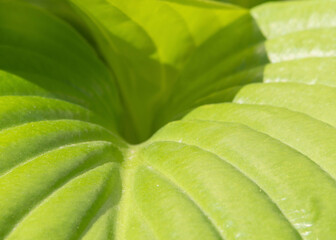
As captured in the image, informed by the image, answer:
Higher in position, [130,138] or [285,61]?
[285,61]

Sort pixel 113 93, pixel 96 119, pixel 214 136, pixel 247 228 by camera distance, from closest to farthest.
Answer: pixel 247 228 < pixel 214 136 < pixel 96 119 < pixel 113 93

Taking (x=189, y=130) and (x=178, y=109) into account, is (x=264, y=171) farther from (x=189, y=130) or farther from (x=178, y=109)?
(x=178, y=109)

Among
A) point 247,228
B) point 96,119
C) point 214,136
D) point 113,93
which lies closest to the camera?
point 247,228

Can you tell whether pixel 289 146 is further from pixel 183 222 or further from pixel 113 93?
pixel 113 93

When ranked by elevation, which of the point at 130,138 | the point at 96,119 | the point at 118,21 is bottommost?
the point at 130,138

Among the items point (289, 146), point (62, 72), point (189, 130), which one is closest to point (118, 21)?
point (62, 72)

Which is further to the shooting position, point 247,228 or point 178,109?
point 178,109
